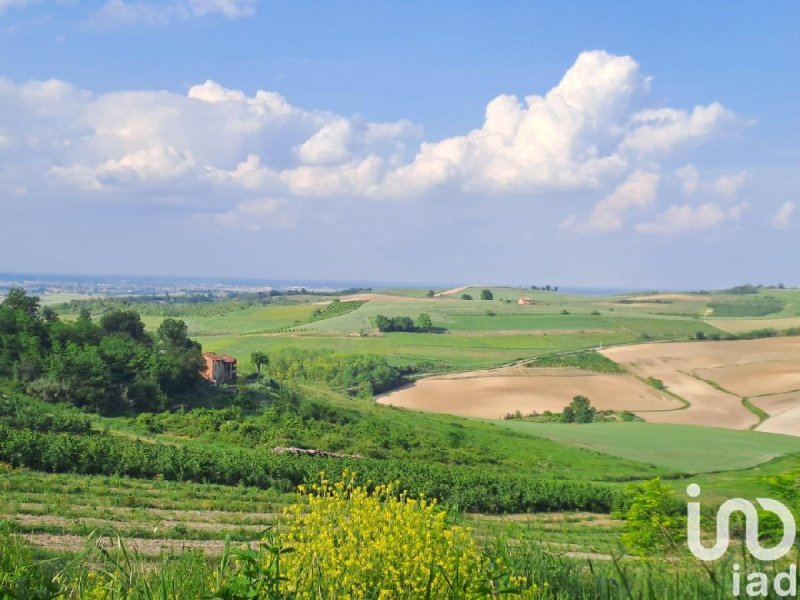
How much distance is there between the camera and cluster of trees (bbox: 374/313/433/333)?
114562mm

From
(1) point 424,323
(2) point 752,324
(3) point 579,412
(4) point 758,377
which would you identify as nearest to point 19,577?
(3) point 579,412

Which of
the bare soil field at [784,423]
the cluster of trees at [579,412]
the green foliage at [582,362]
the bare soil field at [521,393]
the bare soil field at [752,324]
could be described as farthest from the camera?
the bare soil field at [752,324]

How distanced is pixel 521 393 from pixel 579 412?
821 centimetres

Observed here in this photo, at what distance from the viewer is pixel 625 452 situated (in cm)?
5288

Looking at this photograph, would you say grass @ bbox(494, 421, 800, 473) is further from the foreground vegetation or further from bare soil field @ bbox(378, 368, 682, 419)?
bare soil field @ bbox(378, 368, 682, 419)

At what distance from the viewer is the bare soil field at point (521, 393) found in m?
74.6

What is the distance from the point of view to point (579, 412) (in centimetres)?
7212

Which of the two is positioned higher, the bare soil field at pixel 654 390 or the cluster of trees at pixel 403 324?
the cluster of trees at pixel 403 324

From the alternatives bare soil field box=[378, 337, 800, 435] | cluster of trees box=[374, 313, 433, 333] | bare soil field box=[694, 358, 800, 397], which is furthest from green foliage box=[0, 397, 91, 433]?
cluster of trees box=[374, 313, 433, 333]

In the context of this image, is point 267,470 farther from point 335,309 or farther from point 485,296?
point 485,296

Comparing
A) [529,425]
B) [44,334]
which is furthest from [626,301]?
[44,334]

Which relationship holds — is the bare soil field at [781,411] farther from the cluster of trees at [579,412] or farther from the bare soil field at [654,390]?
the cluster of trees at [579,412]

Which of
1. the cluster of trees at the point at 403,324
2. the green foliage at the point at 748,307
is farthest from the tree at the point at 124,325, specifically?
the green foliage at the point at 748,307

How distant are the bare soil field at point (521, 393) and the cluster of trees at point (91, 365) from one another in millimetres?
29621
